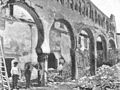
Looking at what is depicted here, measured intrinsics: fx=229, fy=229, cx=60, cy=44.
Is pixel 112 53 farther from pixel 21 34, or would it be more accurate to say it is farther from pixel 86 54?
pixel 21 34

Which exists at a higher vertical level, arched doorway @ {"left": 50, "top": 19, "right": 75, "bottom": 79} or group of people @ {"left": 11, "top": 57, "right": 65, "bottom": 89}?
arched doorway @ {"left": 50, "top": 19, "right": 75, "bottom": 79}

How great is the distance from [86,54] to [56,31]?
4.66m

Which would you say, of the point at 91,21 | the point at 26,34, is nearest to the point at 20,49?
the point at 26,34

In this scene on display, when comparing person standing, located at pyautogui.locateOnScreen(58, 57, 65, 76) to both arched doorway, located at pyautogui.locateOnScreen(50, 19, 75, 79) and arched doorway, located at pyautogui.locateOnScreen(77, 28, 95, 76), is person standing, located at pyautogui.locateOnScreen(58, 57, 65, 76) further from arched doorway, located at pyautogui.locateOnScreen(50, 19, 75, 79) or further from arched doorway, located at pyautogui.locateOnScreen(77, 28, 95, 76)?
arched doorway, located at pyautogui.locateOnScreen(77, 28, 95, 76)

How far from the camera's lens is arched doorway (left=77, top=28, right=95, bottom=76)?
18.5m

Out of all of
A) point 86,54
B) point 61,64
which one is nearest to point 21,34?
point 61,64

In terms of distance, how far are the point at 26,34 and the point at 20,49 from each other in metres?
1.43

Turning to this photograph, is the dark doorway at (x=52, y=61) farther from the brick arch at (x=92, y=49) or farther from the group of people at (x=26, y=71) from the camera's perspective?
the brick arch at (x=92, y=49)

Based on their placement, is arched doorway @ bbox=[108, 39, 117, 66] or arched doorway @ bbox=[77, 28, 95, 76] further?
arched doorway @ bbox=[108, 39, 117, 66]

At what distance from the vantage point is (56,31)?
21.3 meters

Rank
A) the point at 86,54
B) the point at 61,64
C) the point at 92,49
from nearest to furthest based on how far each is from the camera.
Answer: the point at 92,49 → the point at 61,64 → the point at 86,54

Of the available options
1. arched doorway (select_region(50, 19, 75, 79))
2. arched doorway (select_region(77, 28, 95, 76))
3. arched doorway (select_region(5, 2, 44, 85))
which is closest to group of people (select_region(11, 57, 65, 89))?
arched doorway (select_region(50, 19, 75, 79))

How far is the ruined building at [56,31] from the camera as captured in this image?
12406 mm

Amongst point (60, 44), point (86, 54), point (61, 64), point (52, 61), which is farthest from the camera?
point (86, 54)
